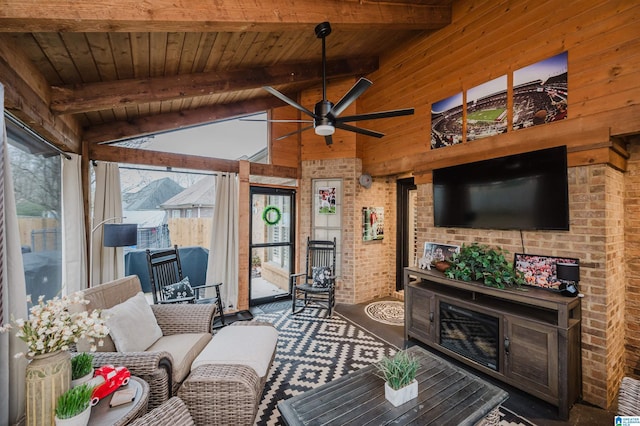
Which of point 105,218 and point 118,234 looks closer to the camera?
point 118,234

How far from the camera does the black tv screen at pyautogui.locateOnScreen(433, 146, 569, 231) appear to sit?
259 centimetres

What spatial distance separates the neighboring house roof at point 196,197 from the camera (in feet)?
16.7

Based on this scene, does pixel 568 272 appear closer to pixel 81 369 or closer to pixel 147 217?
pixel 81 369

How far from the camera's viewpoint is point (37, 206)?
2.60 m

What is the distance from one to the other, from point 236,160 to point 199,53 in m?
1.89

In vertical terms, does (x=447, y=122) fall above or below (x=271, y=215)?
above

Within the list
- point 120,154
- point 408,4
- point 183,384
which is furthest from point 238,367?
Result: point 408,4

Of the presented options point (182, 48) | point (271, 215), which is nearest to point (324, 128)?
point (182, 48)

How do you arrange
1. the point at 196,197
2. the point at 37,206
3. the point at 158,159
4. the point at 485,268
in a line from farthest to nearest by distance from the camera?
the point at 196,197
the point at 158,159
the point at 485,268
the point at 37,206

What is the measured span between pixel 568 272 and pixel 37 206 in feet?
15.9

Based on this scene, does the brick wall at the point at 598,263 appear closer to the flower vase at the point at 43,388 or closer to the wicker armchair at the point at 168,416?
the wicker armchair at the point at 168,416

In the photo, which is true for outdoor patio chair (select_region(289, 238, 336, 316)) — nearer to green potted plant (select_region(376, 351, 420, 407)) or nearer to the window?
green potted plant (select_region(376, 351, 420, 407))

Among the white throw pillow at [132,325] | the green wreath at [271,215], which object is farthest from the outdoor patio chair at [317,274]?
the white throw pillow at [132,325]

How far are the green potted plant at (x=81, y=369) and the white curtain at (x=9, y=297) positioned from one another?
35cm
